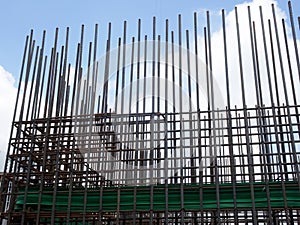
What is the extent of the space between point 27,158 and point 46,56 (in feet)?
7.30

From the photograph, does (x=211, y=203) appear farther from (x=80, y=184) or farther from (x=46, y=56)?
(x=46, y=56)

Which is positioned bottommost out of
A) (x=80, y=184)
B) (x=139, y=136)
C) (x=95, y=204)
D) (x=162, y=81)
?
(x=95, y=204)

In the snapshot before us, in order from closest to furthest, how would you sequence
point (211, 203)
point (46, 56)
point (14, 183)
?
point (211, 203)
point (14, 183)
point (46, 56)

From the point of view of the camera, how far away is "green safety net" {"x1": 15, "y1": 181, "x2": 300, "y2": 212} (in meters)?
5.71

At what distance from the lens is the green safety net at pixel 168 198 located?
571 cm

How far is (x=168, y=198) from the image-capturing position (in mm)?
5887

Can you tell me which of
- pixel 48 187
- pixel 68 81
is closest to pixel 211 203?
pixel 48 187

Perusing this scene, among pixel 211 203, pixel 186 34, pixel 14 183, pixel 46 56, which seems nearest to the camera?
pixel 211 203

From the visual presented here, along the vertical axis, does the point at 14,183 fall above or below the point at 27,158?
below

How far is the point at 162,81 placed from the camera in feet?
23.1

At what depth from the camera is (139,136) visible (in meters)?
7.02

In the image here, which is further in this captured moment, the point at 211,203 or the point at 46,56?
the point at 46,56

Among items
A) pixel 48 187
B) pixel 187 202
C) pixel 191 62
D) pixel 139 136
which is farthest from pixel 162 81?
pixel 48 187

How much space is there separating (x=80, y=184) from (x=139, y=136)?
1589 mm
